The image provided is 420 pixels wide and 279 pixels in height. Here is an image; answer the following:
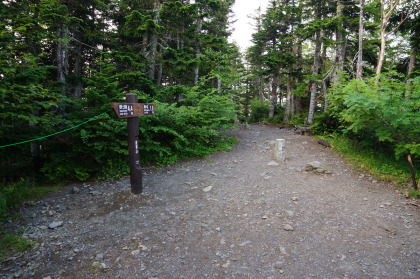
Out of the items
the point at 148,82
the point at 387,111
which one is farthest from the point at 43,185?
the point at 387,111

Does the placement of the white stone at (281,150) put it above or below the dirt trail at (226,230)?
above

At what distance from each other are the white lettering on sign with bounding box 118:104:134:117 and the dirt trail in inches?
91.8

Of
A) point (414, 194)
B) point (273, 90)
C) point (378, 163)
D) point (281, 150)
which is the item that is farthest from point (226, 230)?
point (273, 90)

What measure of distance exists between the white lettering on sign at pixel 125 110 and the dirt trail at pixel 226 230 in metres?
2.33

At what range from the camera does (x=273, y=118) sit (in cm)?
2367

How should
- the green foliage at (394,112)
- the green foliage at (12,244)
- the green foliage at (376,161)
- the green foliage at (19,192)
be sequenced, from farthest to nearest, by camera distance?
the green foliage at (376,161), the green foliage at (394,112), the green foliage at (19,192), the green foliage at (12,244)

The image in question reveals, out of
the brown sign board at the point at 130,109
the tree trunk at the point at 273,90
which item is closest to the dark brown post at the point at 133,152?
the brown sign board at the point at 130,109

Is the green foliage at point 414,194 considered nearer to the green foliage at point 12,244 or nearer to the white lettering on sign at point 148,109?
the white lettering on sign at point 148,109

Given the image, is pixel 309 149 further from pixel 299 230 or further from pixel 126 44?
pixel 126 44

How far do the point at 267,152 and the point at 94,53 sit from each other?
14556 millimetres

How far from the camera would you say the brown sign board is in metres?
4.89

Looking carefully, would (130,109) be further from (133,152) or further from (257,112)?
(257,112)

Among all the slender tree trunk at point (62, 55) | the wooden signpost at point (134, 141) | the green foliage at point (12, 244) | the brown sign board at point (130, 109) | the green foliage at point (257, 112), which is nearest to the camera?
the green foliage at point (12, 244)

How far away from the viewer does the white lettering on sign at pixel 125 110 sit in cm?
495
